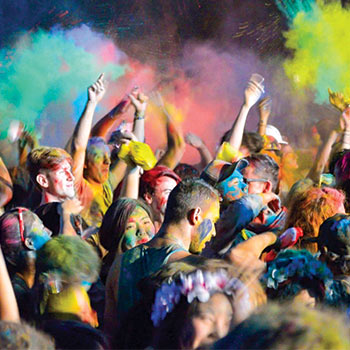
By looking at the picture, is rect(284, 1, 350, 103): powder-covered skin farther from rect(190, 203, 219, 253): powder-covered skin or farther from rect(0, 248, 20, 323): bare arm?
rect(0, 248, 20, 323): bare arm

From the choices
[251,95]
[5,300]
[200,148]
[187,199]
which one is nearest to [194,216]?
[187,199]

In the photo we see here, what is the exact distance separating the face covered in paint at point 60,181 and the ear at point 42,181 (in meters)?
0.01

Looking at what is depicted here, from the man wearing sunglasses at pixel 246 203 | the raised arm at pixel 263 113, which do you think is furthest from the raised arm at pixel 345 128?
the man wearing sunglasses at pixel 246 203

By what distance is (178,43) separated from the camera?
6.72 m

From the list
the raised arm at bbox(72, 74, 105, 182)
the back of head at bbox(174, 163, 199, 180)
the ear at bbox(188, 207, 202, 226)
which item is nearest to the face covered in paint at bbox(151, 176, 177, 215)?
the raised arm at bbox(72, 74, 105, 182)

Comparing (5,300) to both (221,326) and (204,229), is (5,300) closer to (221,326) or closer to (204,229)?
(221,326)

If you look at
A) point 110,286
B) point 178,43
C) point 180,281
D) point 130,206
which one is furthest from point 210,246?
point 178,43

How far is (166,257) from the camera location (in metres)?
2.39

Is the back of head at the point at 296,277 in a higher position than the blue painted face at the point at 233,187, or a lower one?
higher

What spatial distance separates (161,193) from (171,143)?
1811 millimetres

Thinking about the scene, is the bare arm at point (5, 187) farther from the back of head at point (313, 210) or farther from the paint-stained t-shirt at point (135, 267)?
the paint-stained t-shirt at point (135, 267)

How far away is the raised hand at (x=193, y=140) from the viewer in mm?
6000

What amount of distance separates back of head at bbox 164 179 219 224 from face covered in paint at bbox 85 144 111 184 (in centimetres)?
168

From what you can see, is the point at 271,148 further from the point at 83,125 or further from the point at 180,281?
the point at 180,281
